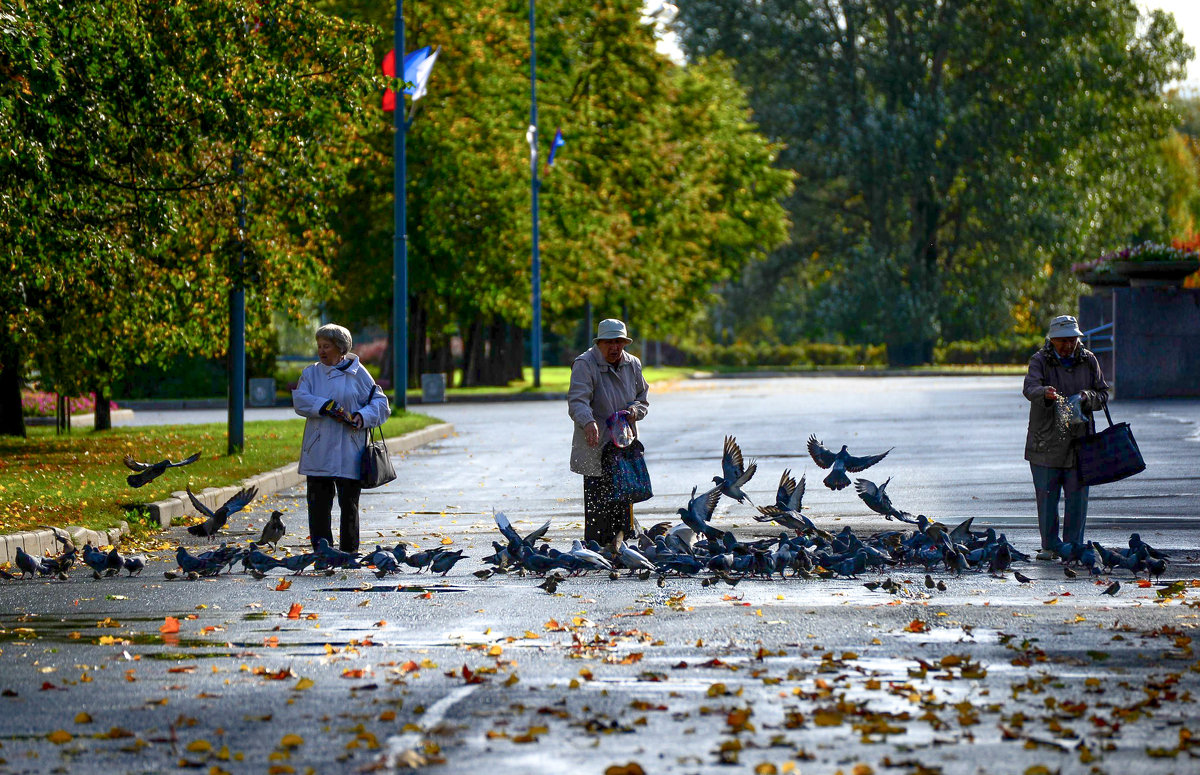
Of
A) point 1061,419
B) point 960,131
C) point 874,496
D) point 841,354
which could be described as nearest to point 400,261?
point 874,496

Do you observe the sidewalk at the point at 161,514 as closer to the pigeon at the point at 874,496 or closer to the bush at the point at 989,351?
the pigeon at the point at 874,496

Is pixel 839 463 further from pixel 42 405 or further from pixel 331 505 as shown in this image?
pixel 42 405

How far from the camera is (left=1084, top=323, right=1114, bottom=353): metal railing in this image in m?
35.6

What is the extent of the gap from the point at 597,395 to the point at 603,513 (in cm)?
81

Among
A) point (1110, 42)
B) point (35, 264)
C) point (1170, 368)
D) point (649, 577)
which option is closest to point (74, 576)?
point (649, 577)

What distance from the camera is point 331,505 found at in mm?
11836

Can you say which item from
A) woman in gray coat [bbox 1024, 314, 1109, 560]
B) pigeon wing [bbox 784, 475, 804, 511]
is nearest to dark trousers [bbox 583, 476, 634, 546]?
pigeon wing [bbox 784, 475, 804, 511]

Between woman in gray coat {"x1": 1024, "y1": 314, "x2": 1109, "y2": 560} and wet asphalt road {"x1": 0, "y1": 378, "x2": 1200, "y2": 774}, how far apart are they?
A: 0.66m

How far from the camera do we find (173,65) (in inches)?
738

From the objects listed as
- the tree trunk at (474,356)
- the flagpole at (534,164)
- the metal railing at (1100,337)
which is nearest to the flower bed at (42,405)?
the flagpole at (534,164)

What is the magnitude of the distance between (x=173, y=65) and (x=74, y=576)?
9123mm

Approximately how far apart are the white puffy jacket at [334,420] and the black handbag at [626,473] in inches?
60.5

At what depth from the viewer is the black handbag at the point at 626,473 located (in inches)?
456

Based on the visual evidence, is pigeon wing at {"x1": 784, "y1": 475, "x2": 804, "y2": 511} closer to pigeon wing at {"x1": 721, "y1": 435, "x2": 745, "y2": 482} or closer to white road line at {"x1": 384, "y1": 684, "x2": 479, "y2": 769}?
pigeon wing at {"x1": 721, "y1": 435, "x2": 745, "y2": 482}
